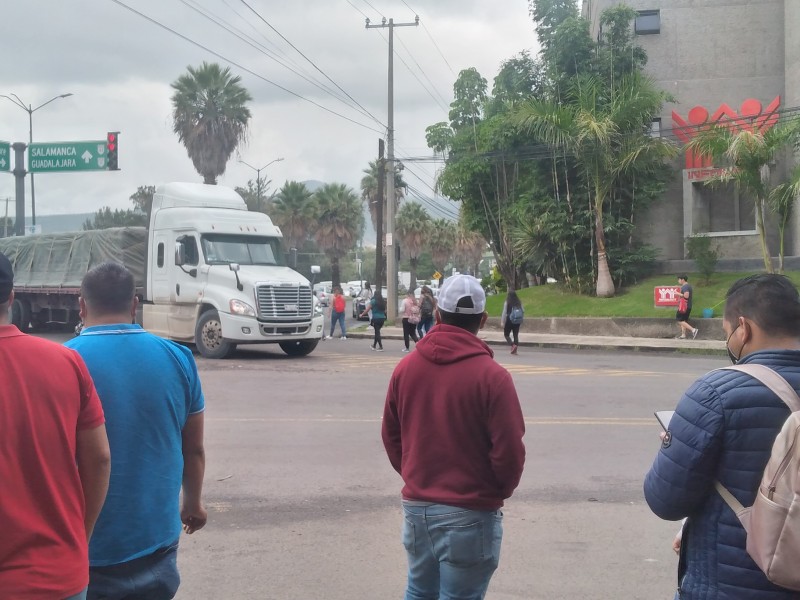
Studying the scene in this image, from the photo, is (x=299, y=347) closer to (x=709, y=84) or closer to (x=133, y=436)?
(x=133, y=436)

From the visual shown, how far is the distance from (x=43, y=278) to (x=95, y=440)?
24.0m

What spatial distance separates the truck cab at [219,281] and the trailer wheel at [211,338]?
2cm

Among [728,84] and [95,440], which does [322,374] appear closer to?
[95,440]

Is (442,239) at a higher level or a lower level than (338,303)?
higher

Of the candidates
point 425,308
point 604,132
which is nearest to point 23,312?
point 425,308

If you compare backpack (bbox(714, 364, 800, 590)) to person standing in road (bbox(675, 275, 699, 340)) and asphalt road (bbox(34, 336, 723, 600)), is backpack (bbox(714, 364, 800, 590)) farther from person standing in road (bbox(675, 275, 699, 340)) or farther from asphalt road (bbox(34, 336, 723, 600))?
person standing in road (bbox(675, 275, 699, 340))

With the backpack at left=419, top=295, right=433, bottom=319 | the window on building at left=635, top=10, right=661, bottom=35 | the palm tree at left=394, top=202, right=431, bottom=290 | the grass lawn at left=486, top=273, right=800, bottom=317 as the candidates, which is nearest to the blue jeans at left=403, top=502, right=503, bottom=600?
the backpack at left=419, top=295, right=433, bottom=319

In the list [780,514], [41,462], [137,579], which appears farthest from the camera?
[137,579]

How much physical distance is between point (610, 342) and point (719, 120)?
8725 millimetres

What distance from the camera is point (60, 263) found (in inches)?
961

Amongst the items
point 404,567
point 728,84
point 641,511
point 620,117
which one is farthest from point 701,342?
point 404,567

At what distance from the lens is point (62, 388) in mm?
2617

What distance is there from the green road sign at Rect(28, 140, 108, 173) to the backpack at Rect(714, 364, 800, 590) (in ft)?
81.8

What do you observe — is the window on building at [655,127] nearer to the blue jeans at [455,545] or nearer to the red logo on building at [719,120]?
the red logo on building at [719,120]
